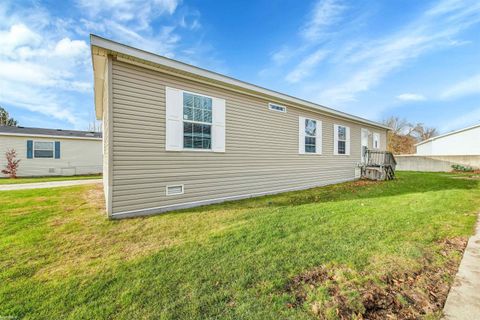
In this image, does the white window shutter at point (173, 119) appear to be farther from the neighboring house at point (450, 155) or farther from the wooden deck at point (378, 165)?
the neighboring house at point (450, 155)

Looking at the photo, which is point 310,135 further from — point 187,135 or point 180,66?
point 180,66

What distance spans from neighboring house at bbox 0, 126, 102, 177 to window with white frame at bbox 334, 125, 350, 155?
604 inches

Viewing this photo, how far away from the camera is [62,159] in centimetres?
1335

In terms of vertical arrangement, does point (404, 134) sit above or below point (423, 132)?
below

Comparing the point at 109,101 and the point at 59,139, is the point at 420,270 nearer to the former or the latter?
the point at 109,101

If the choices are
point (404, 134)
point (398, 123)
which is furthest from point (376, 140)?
point (404, 134)

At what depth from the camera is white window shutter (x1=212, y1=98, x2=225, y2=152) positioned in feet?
18.3

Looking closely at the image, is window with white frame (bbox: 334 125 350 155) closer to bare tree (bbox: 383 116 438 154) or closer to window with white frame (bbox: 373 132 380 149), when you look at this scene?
window with white frame (bbox: 373 132 380 149)

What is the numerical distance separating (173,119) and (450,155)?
68.5ft

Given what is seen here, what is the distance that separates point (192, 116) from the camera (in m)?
5.20

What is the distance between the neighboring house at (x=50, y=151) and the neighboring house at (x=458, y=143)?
29.7m

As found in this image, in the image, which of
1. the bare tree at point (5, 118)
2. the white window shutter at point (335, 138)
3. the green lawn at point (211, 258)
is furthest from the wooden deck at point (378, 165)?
the bare tree at point (5, 118)

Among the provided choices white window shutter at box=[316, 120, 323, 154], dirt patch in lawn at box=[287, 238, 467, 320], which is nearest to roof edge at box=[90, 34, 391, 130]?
white window shutter at box=[316, 120, 323, 154]

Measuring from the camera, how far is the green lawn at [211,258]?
177 centimetres
